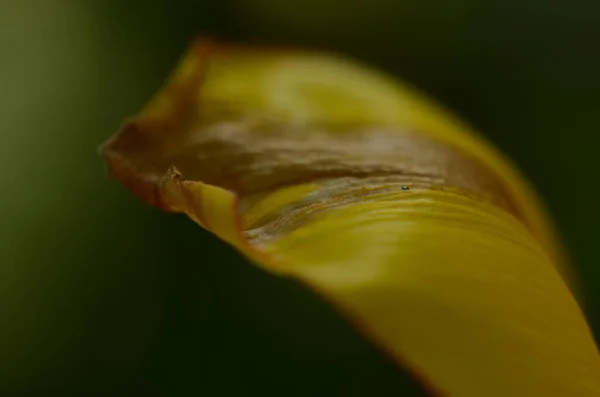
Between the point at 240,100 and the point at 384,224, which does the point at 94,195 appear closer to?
the point at 240,100

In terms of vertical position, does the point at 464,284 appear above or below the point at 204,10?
below

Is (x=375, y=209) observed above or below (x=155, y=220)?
below

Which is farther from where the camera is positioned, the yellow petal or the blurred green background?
the blurred green background

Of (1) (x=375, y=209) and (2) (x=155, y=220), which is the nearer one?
(1) (x=375, y=209)

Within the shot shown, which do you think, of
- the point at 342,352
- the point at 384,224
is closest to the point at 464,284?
the point at 384,224
